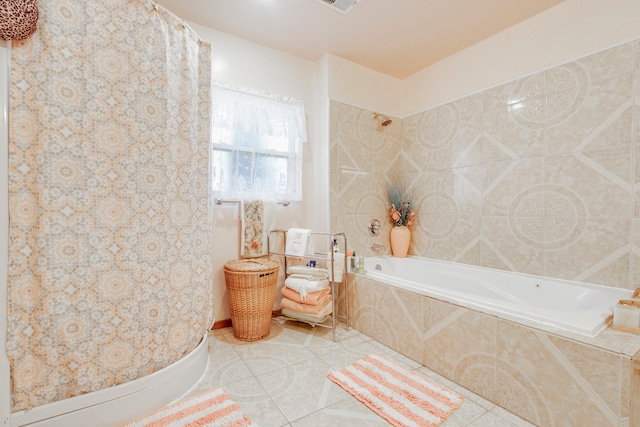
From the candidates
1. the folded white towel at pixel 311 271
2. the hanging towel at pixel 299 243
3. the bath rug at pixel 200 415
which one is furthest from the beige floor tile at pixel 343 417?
the hanging towel at pixel 299 243

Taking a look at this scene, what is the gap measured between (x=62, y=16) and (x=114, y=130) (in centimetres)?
46

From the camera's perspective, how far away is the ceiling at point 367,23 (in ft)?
6.61

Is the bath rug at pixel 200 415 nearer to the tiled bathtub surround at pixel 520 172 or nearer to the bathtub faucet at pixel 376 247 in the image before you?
the tiled bathtub surround at pixel 520 172

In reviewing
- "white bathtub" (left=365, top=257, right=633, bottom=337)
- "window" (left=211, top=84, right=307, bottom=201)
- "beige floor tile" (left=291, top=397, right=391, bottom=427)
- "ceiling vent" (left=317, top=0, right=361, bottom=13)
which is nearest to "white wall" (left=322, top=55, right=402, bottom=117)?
"window" (left=211, top=84, right=307, bottom=201)

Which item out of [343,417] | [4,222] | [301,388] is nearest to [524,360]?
[343,417]

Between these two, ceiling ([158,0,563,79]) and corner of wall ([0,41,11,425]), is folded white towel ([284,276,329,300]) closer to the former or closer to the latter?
corner of wall ([0,41,11,425])

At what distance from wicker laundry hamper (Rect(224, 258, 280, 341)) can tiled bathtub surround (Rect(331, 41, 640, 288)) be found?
2.92 ft

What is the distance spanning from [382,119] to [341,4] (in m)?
1.16

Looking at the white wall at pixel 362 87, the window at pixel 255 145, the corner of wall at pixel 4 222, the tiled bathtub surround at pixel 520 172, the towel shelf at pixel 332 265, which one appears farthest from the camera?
the white wall at pixel 362 87

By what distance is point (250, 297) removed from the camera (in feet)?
6.82

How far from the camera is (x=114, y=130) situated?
129 centimetres

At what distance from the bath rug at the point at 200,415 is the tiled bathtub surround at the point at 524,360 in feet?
3.62

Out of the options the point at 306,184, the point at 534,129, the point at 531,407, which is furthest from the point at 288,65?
the point at 531,407

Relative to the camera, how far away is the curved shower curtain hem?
1.14 meters
